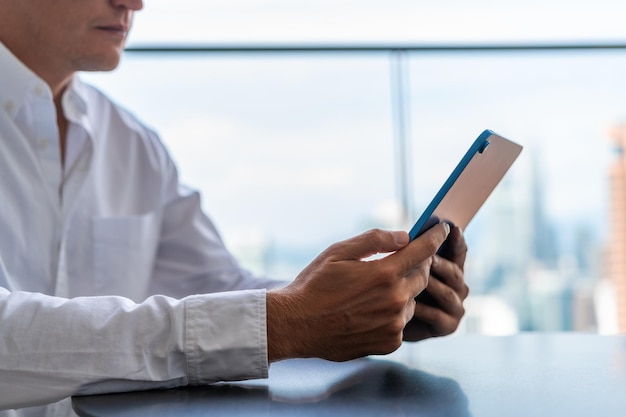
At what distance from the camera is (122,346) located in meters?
0.91

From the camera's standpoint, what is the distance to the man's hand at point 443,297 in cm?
118

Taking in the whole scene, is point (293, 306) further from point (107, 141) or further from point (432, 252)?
point (107, 141)

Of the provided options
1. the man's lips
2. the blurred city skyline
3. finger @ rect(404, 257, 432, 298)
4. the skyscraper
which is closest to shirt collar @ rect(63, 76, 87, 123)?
the man's lips

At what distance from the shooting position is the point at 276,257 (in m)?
3.16

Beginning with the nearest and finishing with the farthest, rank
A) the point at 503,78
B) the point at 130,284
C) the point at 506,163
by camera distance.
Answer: the point at 506,163 → the point at 130,284 → the point at 503,78

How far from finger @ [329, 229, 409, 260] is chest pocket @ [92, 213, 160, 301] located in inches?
24.8

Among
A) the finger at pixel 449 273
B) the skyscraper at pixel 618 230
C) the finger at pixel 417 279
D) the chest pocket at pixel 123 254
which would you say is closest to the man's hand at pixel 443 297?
the finger at pixel 449 273

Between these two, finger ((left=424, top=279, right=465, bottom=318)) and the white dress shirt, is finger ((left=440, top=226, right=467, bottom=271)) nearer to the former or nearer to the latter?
finger ((left=424, top=279, right=465, bottom=318))

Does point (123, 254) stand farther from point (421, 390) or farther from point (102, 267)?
point (421, 390)

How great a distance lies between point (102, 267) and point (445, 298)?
613 mm

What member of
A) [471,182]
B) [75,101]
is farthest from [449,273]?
[75,101]

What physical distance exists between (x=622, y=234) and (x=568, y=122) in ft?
1.53

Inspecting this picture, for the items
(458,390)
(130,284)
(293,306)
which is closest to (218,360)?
(293,306)

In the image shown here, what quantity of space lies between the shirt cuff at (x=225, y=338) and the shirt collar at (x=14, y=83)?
62cm
